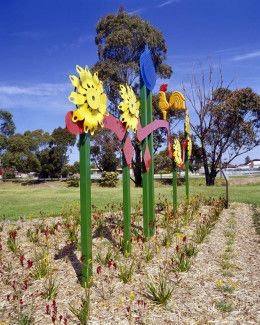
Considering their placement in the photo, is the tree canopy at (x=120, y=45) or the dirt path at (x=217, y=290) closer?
the dirt path at (x=217, y=290)

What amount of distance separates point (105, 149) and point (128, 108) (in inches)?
1050

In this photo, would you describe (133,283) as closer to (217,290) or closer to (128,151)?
(217,290)

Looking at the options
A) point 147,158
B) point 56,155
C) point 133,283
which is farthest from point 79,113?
point 56,155

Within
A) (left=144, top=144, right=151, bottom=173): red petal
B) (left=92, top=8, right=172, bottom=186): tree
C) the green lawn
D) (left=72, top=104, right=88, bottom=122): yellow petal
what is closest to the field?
(left=144, top=144, right=151, bottom=173): red petal

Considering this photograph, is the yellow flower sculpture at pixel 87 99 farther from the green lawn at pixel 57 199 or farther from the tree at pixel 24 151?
the tree at pixel 24 151

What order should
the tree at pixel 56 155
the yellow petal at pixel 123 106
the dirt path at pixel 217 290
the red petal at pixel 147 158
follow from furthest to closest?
the tree at pixel 56 155 → the red petal at pixel 147 158 → the yellow petal at pixel 123 106 → the dirt path at pixel 217 290

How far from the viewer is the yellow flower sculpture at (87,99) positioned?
4.64 metres

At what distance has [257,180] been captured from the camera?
29562 mm

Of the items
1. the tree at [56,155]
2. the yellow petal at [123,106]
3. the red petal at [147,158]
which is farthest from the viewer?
the tree at [56,155]

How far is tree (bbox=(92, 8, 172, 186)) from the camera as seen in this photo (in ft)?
88.5

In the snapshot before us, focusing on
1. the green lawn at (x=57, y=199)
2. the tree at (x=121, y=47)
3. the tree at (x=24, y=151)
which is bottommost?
the green lawn at (x=57, y=199)

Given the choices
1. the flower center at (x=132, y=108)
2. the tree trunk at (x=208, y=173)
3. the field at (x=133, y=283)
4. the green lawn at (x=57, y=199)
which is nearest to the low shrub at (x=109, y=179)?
the tree trunk at (x=208, y=173)

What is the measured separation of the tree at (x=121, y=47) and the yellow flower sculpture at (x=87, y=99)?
862 inches

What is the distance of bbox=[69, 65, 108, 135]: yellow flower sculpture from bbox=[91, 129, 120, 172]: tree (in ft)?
81.7
